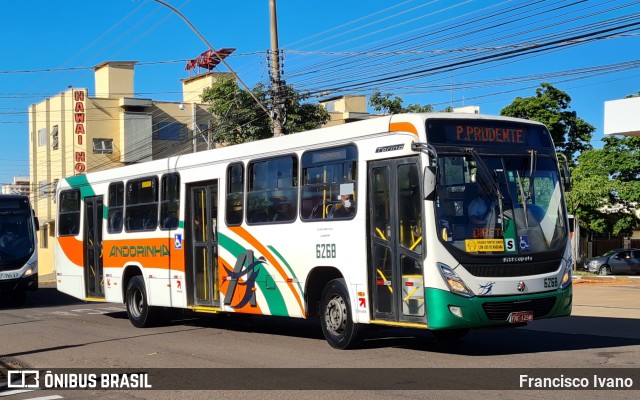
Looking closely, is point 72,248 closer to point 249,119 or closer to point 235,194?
point 235,194

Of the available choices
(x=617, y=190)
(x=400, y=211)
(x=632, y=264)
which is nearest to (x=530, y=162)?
(x=400, y=211)

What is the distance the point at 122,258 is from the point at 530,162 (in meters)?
9.85

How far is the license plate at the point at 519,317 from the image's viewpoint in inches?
427

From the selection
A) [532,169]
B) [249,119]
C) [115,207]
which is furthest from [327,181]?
[249,119]

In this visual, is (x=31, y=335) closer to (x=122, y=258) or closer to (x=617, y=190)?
(x=122, y=258)

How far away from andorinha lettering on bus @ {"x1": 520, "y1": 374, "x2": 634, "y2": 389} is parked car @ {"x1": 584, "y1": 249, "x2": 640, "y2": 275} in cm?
3215

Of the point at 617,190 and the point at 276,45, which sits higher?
the point at 276,45

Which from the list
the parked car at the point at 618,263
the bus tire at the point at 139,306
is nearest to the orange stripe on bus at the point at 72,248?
the bus tire at the point at 139,306

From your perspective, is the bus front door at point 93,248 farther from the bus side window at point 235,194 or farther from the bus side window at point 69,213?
the bus side window at point 235,194

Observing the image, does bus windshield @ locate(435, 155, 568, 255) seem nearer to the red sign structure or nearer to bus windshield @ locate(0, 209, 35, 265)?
bus windshield @ locate(0, 209, 35, 265)

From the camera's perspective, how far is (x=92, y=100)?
49.8 meters

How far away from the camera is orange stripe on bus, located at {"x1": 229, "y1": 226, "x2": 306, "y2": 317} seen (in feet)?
43.0

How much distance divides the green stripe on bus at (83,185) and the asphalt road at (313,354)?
297 centimetres

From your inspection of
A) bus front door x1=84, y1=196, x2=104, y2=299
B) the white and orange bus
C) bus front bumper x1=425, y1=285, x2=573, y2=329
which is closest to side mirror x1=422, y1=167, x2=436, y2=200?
the white and orange bus
